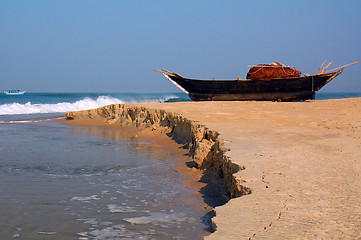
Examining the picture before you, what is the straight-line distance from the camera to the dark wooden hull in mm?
20359

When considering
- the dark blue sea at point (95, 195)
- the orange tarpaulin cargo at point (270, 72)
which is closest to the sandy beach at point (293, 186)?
the dark blue sea at point (95, 195)

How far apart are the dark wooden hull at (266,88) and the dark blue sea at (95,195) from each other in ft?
44.1

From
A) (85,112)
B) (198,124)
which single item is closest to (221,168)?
(198,124)

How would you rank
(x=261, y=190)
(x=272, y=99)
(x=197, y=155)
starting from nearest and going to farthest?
(x=261, y=190) → (x=197, y=155) → (x=272, y=99)

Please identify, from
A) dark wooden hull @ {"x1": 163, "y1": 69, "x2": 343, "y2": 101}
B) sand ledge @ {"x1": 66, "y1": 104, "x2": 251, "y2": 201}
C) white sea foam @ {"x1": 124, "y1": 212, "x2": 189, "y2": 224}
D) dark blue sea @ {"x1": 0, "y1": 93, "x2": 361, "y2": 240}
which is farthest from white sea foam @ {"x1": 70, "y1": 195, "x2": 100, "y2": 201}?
dark wooden hull @ {"x1": 163, "y1": 69, "x2": 343, "y2": 101}

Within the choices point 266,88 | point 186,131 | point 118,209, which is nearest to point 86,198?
point 118,209

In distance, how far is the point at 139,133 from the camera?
11742 millimetres

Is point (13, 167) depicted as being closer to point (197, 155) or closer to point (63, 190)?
point (63, 190)

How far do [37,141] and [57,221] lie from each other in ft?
22.2

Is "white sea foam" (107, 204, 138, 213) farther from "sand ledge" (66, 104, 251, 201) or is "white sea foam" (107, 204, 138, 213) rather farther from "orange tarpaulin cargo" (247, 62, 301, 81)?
"orange tarpaulin cargo" (247, 62, 301, 81)

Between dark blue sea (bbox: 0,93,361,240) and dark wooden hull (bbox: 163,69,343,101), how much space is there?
13.4m

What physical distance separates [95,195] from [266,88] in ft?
57.4

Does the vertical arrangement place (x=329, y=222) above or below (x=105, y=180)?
above

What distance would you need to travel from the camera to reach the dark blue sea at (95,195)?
366cm
